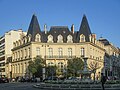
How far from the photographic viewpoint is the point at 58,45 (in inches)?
3438

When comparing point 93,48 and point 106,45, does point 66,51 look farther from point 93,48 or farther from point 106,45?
point 106,45

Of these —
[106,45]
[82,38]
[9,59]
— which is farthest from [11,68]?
[106,45]

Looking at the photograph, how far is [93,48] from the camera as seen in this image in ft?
300

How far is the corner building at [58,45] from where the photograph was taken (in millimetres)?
86438

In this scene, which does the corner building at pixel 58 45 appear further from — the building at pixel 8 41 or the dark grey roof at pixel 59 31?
the building at pixel 8 41

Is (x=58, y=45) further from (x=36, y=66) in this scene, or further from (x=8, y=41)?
(x=8, y=41)

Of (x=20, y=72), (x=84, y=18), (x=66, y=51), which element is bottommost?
(x=20, y=72)

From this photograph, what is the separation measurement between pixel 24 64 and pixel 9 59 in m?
20.4

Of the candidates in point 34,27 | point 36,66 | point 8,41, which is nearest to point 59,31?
point 34,27

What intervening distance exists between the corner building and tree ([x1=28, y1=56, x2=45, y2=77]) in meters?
5.81

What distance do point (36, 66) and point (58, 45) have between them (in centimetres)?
1198

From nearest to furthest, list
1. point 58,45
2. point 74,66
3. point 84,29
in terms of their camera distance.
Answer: point 74,66 → point 58,45 → point 84,29

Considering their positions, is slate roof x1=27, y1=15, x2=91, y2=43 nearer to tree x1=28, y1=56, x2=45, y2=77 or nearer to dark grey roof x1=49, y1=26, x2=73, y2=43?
dark grey roof x1=49, y1=26, x2=73, y2=43

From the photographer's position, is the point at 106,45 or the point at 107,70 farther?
the point at 106,45
